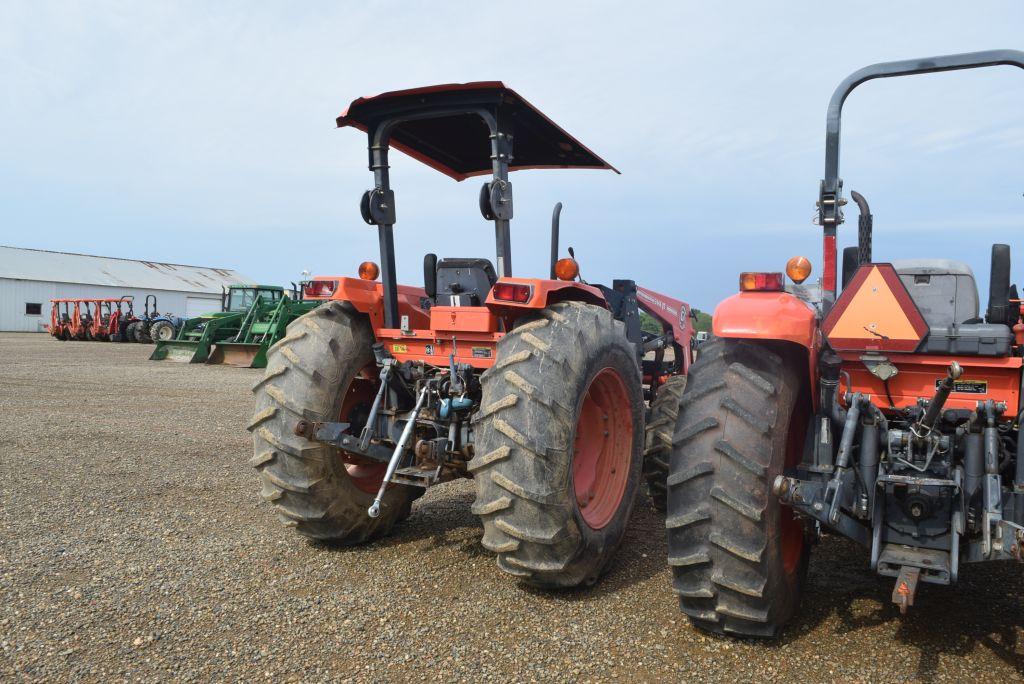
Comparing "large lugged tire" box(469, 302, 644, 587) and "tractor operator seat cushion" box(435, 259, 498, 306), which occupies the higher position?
"tractor operator seat cushion" box(435, 259, 498, 306)

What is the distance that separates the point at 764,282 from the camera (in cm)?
312

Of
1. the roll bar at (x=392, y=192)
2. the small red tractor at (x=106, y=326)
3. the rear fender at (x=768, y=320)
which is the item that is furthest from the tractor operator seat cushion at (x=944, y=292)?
the small red tractor at (x=106, y=326)

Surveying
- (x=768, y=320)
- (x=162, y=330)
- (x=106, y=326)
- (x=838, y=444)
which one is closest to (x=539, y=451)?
(x=768, y=320)

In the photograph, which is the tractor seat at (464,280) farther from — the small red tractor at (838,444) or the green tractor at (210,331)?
Answer: the green tractor at (210,331)

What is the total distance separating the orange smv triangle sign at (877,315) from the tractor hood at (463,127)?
2.13 metres

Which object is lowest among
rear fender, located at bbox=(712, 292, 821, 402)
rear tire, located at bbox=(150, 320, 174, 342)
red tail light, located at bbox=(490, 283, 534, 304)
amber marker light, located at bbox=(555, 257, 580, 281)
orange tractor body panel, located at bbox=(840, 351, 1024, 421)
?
rear tire, located at bbox=(150, 320, 174, 342)

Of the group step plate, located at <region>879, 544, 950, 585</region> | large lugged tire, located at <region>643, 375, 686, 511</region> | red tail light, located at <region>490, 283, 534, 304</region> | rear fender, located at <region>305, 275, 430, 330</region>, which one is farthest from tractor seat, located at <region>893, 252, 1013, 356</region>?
rear fender, located at <region>305, 275, 430, 330</region>

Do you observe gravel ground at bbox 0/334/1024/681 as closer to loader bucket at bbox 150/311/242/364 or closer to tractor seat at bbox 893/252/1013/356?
tractor seat at bbox 893/252/1013/356

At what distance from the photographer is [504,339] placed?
3783 mm

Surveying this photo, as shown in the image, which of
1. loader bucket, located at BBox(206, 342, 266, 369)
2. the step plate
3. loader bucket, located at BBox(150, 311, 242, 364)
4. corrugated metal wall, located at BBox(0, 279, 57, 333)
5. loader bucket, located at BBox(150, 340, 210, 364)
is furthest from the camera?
corrugated metal wall, located at BBox(0, 279, 57, 333)

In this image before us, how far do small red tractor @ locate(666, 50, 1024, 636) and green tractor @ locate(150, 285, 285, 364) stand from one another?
53.1 ft

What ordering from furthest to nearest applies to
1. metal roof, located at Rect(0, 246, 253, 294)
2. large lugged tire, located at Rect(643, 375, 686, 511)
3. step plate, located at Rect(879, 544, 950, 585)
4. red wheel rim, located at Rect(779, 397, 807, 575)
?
metal roof, located at Rect(0, 246, 253, 294) < large lugged tire, located at Rect(643, 375, 686, 511) < red wheel rim, located at Rect(779, 397, 807, 575) < step plate, located at Rect(879, 544, 950, 585)

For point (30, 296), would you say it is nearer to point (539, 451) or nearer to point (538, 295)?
point (538, 295)

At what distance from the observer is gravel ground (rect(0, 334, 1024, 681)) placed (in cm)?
297
